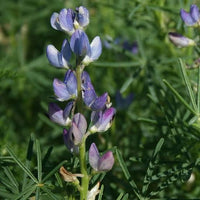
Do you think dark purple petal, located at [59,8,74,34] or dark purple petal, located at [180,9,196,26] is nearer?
dark purple petal, located at [59,8,74,34]

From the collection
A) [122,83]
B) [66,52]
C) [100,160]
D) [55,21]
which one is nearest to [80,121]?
[100,160]

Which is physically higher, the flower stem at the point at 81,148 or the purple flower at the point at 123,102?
the flower stem at the point at 81,148

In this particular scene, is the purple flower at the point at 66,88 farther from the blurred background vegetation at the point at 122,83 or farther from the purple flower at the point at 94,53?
the blurred background vegetation at the point at 122,83

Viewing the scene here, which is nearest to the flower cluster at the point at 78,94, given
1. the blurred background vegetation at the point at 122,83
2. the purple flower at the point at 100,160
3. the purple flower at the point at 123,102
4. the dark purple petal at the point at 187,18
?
the purple flower at the point at 100,160

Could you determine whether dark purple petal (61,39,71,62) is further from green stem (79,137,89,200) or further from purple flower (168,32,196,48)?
purple flower (168,32,196,48)

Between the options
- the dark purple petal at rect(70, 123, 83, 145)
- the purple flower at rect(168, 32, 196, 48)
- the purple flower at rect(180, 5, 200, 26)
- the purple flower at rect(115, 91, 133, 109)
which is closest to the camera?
the dark purple petal at rect(70, 123, 83, 145)

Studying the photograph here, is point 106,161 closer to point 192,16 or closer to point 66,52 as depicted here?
point 66,52

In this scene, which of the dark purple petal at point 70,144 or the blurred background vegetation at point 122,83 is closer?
the dark purple petal at point 70,144

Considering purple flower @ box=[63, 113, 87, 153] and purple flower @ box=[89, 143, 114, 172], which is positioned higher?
purple flower @ box=[63, 113, 87, 153]

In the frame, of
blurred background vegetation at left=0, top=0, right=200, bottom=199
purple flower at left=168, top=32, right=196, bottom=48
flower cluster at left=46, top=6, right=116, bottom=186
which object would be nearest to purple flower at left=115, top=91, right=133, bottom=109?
blurred background vegetation at left=0, top=0, right=200, bottom=199
